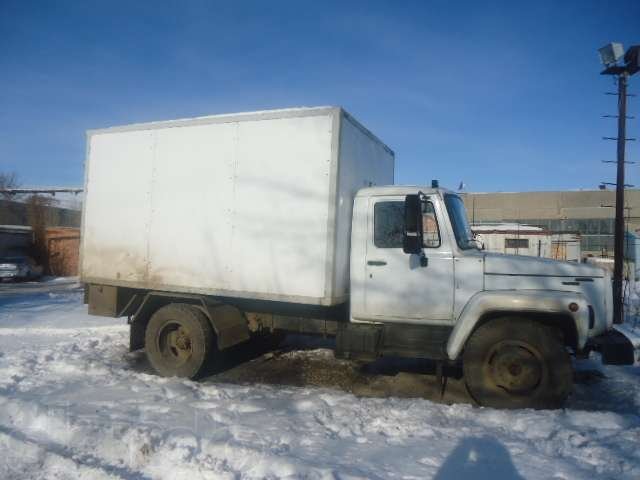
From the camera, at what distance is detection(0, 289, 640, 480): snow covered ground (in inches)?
141

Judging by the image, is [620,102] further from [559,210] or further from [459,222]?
[559,210]

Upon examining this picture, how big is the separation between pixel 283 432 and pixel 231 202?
2.91 meters

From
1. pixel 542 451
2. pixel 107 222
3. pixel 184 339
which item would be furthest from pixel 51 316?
pixel 542 451

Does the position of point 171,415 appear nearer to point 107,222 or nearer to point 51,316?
point 107,222

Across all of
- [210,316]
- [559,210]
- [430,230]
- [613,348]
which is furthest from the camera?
[559,210]

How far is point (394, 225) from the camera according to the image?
5.50 metres

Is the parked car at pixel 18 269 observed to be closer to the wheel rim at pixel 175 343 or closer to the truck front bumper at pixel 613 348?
the wheel rim at pixel 175 343

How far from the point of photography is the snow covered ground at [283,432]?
3.58 m

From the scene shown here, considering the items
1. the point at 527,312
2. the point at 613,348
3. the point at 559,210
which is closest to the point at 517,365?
the point at 527,312

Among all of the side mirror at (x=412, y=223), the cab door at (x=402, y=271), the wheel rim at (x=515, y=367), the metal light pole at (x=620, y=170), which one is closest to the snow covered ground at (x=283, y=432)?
the wheel rim at (x=515, y=367)

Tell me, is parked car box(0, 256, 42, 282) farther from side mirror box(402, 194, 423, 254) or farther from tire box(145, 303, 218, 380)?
side mirror box(402, 194, 423, 254)

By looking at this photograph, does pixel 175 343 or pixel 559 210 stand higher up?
pixel 559 210

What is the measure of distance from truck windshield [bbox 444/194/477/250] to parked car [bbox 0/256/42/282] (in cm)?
2550

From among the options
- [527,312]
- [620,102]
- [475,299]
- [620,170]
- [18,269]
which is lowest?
[18,269]
